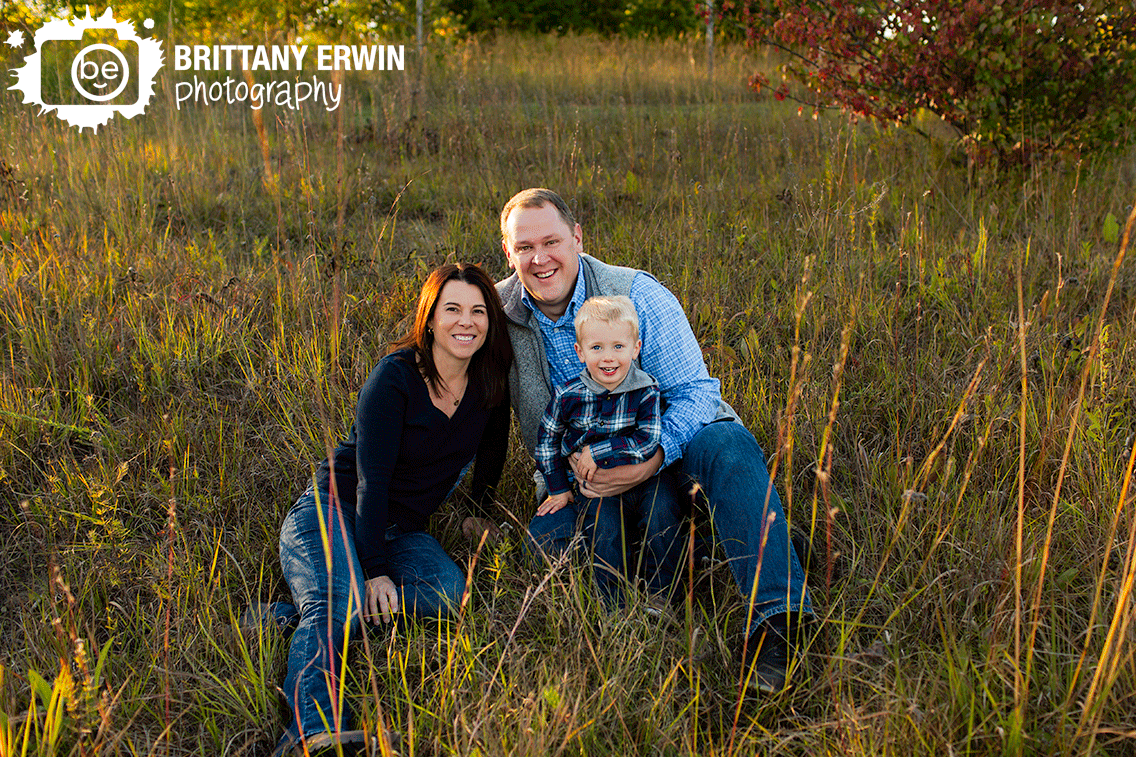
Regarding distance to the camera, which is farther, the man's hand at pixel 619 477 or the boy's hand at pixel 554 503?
the boy's hand at pixel 554 503

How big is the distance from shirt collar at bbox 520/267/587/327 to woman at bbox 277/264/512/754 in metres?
0.15

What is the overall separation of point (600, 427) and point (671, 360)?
1.13 ft

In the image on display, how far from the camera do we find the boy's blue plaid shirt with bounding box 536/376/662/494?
2.49 meters

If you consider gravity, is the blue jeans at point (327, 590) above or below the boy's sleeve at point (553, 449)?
below

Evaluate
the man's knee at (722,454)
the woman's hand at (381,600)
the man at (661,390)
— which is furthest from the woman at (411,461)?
the man's knee at (722,454)

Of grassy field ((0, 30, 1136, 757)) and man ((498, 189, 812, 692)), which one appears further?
man ((498, 189, 812, 692))

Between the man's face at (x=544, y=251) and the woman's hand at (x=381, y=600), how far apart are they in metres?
1.08

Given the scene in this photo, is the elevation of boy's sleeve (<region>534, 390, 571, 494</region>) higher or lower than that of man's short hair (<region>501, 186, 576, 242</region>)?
lower

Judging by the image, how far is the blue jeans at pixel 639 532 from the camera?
2.41 metres

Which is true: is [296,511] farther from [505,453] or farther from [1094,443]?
[1094,443]

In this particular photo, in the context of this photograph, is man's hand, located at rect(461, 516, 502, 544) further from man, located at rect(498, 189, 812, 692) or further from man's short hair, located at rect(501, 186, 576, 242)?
man's short hair, located at rect(501, 186, 576, 242)

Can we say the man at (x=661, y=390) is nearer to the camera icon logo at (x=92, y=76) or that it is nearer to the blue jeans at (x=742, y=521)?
the blue jeans at (x=742, y=521)

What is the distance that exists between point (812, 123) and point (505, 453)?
4875mm

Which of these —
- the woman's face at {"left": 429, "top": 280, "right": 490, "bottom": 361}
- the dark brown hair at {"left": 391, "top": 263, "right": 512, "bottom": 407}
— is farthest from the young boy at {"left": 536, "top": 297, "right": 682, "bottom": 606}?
the woman's face at {"left": 429, "top": 280, "right": 490, "bottom": 361}
